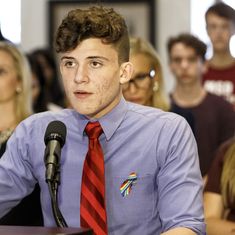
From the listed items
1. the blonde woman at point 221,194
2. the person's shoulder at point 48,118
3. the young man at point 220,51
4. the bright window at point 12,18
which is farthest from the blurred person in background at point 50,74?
the person's shoulder at point 48,118

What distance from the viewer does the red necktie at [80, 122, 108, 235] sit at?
2.43m

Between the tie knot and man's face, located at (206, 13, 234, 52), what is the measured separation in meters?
2.89

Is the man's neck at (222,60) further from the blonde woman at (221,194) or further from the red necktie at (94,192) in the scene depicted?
the red necktie at (94,192)

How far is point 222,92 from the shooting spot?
208 inches

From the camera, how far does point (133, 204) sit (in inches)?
98.4

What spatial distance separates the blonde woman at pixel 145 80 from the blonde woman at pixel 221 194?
51cm

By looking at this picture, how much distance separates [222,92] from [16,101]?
172cm

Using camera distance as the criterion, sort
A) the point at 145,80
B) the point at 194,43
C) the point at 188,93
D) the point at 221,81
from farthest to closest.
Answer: the point at 221,81, the point at 194,43, the point at 188,93, the point at 145,80

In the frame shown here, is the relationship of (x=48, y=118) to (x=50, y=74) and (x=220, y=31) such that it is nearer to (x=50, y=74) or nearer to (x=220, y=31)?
(x=220, y=31)

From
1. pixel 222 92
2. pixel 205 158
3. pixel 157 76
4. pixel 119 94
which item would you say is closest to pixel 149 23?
pixel 222 92

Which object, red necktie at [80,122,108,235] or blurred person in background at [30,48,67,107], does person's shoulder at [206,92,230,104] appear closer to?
blurred person in background at [30,48,67,107]

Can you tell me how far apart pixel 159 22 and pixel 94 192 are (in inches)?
201

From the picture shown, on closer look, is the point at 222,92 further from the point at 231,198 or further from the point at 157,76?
the point at 231,198

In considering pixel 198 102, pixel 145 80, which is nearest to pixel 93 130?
pixel 145 80
